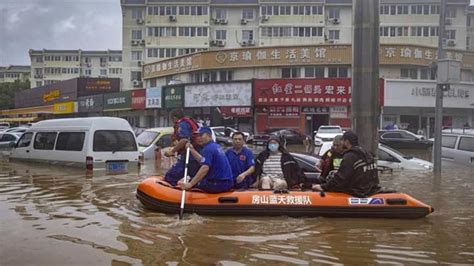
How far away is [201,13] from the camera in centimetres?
6344

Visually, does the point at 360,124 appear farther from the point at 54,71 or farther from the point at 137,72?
the point at 54,71

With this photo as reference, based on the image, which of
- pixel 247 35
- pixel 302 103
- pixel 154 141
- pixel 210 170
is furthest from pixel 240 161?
pixel 247 35

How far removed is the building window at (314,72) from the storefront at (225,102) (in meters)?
5.26

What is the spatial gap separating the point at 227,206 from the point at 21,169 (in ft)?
29.5

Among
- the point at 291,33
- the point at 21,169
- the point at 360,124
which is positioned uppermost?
the point at 291,33

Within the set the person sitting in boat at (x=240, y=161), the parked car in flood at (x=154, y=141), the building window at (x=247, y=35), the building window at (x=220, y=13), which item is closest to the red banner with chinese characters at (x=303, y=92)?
the parked car in flood at (x=154, y=141)

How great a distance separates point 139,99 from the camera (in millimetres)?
48781

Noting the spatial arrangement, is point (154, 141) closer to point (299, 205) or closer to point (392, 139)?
point (299, 205)

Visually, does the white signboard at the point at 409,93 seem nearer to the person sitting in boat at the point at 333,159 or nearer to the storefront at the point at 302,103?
the storefront at the point at 302,103

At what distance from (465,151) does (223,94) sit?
25.4 meters

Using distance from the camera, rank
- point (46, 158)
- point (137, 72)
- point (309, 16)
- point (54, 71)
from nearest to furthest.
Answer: point (46, 158) < point (309, 16) < point (137, 72) < point (54, 71)

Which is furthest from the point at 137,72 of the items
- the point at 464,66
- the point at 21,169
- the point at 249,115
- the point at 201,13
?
the point at 21,169

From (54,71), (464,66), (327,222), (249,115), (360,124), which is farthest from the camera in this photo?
(54,71)

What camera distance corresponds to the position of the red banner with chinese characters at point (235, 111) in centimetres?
4016
